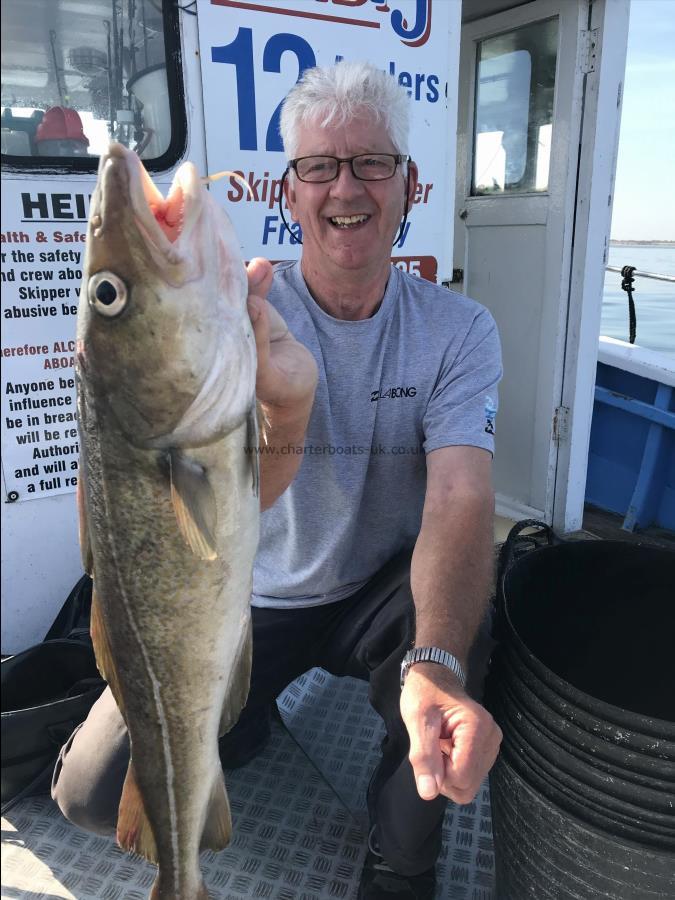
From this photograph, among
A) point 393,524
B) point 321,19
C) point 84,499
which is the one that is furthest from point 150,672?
point 321,19

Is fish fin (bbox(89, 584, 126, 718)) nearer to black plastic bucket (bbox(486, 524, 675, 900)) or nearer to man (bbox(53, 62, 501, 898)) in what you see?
man (bbox(53, 62, 501, 898))

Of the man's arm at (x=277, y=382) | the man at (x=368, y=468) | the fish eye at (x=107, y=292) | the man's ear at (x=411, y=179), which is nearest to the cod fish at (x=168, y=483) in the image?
the fish eye at (x=107, y=292)

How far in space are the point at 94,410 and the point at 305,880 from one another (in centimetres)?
168

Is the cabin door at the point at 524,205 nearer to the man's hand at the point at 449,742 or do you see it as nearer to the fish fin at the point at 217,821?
the man's hand at the point at 449,742

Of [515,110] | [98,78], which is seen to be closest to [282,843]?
[98,78]

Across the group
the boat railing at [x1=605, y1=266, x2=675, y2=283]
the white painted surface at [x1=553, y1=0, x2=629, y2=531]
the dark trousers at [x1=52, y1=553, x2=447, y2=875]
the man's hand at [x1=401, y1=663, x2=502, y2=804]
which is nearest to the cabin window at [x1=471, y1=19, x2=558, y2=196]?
the white painted surface at [x1=553, y1=0, x2=629, y2=531]

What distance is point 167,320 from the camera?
1156mm

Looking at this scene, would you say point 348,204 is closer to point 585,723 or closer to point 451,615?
point 451,615

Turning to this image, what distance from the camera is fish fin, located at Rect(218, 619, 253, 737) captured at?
4.53 feet

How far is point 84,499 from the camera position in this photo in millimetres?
1199

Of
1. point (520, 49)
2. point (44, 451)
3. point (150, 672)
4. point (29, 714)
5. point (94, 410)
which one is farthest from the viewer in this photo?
point (520, 49)

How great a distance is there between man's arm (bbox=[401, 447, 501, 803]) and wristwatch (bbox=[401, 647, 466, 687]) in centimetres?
2

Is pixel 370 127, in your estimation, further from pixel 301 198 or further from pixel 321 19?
pixel 321 19

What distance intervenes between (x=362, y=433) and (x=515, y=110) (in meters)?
3.33
